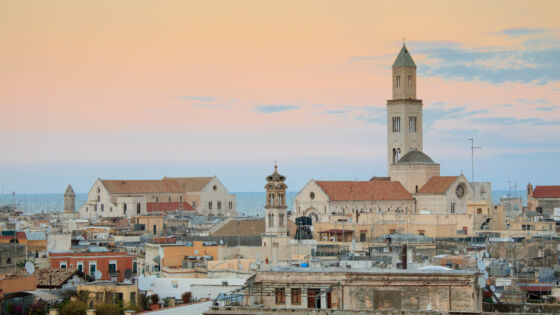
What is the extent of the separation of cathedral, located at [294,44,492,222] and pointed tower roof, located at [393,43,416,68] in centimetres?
89

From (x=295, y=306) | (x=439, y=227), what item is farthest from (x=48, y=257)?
(x=439, y=227)

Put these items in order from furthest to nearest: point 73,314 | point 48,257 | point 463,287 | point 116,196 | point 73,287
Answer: point 116,196, point 48,257, point 73,287, point 73,314, point 463,287

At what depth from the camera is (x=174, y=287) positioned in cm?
3997

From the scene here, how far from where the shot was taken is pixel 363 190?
98125 millimetres

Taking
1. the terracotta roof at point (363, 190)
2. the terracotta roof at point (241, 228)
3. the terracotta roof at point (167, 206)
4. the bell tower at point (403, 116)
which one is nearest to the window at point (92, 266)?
the terracotta roof at point (241, 228)

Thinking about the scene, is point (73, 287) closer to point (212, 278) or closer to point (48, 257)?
point (212, 278)

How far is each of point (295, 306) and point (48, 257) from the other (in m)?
24.8

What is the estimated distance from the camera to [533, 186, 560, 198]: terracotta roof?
418 ft

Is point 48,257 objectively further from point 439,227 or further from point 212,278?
point 439,227

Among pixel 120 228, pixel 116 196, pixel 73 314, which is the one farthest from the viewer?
pixel 116 196

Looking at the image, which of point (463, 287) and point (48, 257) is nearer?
point (463, 287)

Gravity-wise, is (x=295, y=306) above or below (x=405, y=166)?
below

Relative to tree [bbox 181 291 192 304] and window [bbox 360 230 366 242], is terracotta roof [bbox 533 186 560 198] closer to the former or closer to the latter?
window [bbox 360 230 366 242]

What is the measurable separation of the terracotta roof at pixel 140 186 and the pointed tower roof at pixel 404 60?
28288 millimetres
